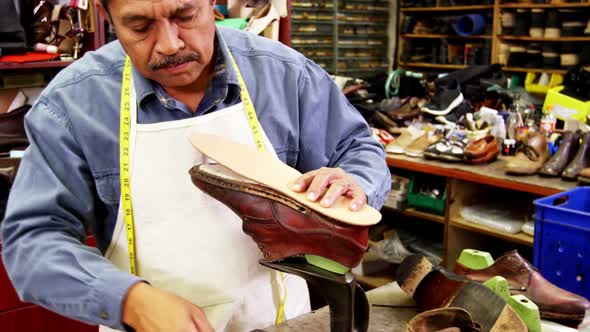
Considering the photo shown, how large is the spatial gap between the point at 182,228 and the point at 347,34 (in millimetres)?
5422

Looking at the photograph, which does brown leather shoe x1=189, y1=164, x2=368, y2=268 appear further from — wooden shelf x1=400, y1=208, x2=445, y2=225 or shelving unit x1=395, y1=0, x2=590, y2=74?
shelving unit x1=395, y1=0, x2=590, y2=74

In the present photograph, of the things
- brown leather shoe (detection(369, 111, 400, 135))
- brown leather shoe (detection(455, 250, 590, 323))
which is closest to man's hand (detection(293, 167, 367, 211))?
brown leather shoe (detection(455, 250, 590, 323))

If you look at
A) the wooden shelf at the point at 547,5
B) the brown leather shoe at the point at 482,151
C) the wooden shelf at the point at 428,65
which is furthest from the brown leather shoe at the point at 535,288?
the wooden shelf at the point at 428,65

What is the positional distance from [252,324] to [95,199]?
1.50 feet

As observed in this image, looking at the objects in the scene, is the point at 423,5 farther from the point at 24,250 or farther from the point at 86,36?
the point at 24,250

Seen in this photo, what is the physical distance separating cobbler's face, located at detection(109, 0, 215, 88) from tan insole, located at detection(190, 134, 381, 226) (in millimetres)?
153

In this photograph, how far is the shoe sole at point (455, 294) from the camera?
1.22 meters

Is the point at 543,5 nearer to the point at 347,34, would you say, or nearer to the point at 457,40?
the point at 457,40

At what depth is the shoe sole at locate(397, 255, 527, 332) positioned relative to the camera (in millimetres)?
1217

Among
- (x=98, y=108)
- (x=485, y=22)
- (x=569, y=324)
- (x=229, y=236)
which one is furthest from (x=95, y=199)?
(x=485, y=22)

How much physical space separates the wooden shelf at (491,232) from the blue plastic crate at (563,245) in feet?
2.85

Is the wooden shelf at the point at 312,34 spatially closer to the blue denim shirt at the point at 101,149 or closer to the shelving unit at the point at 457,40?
the shelving unit at the point at 457,40

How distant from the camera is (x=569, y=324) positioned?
1.43 m

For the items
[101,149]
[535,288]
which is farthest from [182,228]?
[535,288]
